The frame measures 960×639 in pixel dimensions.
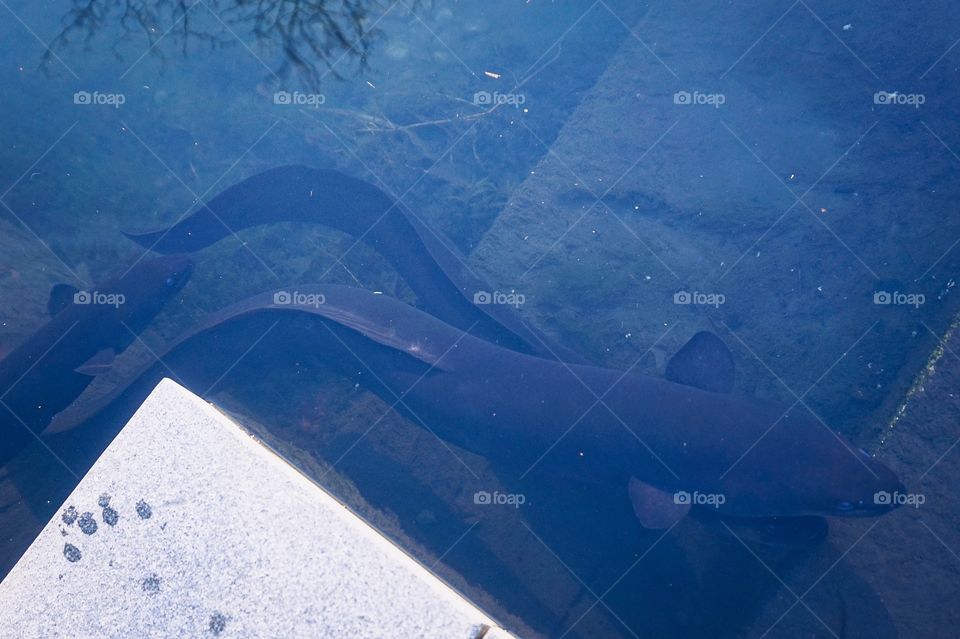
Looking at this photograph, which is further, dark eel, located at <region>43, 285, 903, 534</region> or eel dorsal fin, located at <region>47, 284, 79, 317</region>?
eel dorsal fin, located at <region>47, 284, 79, 317</region>

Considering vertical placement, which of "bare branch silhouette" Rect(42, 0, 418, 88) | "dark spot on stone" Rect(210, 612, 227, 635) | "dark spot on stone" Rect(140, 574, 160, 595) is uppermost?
"bare branch silhouette" Rect(42, 0, 418, 88)

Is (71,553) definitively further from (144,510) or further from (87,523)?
(144,510)

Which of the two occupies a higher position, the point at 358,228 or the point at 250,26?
the point at 250,26

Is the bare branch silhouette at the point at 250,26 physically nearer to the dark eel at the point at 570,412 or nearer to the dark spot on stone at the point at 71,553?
the dark eel at the point at 570,412

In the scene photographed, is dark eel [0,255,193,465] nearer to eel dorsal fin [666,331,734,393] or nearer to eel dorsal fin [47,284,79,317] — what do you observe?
eel dorsal fin [47,284,79,317]

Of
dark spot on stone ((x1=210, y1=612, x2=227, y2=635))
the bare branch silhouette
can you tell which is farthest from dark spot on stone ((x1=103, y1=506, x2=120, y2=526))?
the bare branch silhouette

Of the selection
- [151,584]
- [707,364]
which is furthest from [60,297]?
[707,364]

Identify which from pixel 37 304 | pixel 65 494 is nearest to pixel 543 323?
pixel 65 494

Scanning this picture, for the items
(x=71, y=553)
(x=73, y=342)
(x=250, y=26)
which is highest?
(x=250, y=26)

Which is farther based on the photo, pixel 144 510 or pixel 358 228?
pixel 358 228
